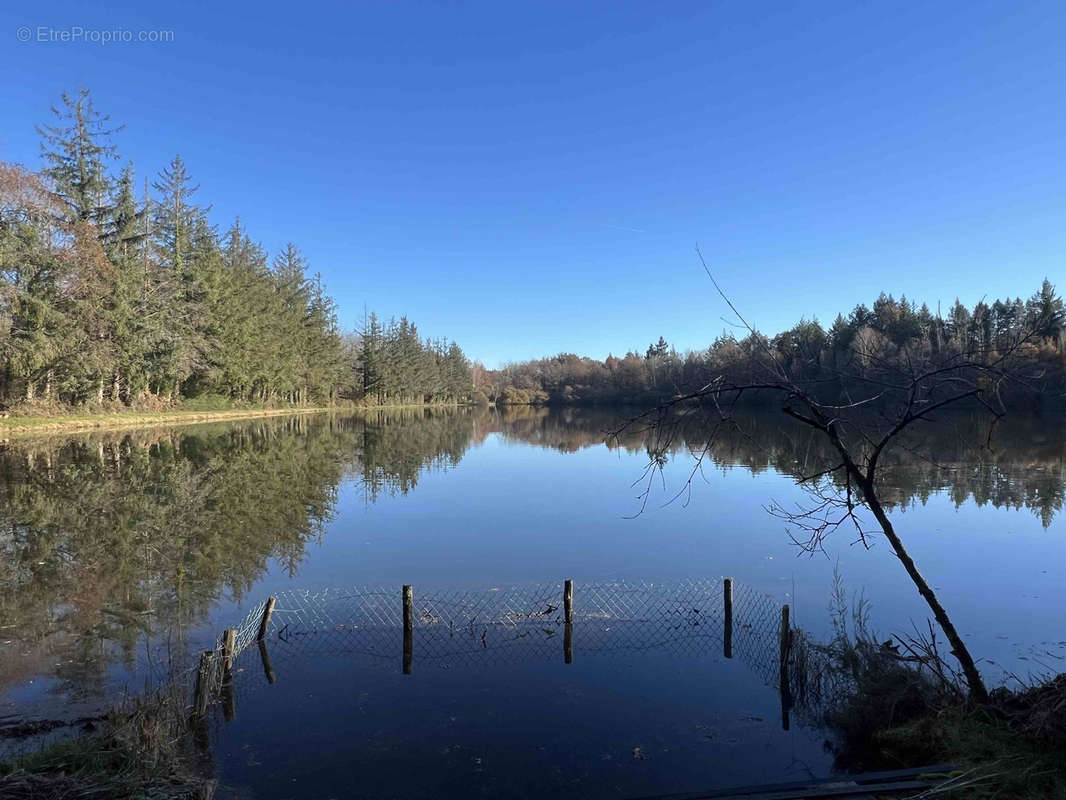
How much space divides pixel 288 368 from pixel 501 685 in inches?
2097

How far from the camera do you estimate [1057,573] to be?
10906 mm

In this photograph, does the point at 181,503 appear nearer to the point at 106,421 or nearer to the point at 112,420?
the point at 106,421

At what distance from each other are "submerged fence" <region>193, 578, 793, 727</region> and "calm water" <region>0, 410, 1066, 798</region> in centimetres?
8

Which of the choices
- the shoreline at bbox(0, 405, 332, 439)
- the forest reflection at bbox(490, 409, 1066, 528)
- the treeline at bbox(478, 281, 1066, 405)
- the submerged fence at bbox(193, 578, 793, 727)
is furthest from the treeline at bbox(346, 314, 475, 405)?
the submerged fence at bbox(193, 578, 793, 727)

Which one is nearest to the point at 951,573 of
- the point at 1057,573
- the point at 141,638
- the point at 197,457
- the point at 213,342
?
the point at 1057,573

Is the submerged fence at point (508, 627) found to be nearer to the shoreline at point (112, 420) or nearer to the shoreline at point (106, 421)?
the shoreline at point (112, 420)

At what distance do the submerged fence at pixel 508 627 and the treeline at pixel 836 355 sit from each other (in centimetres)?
318

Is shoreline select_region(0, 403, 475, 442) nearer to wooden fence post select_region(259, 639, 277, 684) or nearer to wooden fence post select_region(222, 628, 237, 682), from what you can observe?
wooden fence post select_region(259, 639, 277, 684)

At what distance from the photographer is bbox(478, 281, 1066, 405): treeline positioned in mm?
4262

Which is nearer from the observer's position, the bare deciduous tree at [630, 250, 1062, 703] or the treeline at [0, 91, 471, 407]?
the bare deciduous tree at [630, 250, 1062, 703]

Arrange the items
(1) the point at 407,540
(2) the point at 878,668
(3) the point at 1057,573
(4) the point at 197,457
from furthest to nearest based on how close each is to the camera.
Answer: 1. (4) the point at 197,457
2. (1) the point at 407,540
3. (3) the point at 1057,573
4. (2) the point at 878,668

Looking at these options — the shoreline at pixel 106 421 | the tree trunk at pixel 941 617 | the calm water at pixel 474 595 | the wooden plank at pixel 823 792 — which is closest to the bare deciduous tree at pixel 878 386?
the tree trunk at pixel 941 617

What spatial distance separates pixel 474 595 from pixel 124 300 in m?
34.1

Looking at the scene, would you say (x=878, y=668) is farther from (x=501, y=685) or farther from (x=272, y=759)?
(x=272, y=759)
